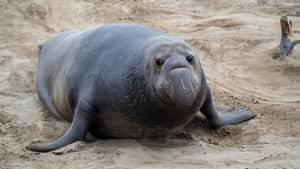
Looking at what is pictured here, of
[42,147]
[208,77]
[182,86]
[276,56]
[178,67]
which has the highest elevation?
[178,67]

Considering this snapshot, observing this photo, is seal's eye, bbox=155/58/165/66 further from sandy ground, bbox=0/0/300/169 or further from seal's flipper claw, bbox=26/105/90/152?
seal's flipper claw, bbox=26/105/90/152

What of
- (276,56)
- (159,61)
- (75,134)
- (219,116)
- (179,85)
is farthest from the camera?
(276,56)

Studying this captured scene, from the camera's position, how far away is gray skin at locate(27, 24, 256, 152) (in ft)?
8.70

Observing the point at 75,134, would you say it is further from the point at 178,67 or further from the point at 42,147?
the point at 178,67

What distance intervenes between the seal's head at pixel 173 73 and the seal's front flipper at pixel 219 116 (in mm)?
1019

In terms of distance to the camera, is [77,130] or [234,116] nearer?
[77,130]

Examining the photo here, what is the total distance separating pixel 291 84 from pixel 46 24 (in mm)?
4566

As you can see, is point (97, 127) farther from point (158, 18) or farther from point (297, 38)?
point (158, 18)

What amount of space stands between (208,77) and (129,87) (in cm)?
238

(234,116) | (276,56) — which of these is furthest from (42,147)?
(276,56)

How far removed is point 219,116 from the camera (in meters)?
3.86

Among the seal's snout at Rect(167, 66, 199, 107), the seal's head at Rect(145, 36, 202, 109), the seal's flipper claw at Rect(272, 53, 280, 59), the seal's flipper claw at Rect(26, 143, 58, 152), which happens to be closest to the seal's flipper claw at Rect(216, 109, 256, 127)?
the seal's head at Rect(145, 36, 202, 109)

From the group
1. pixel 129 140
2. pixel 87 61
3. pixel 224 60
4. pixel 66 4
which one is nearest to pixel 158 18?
pixel 66 4

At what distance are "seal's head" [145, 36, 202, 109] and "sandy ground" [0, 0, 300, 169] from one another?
1.63 ft
